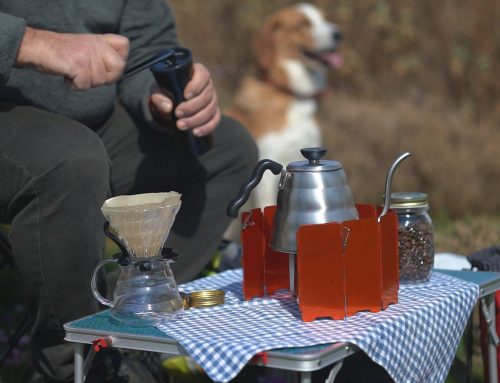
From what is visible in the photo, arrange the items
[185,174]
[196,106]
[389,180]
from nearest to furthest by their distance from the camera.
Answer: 1. [389,180]
2. [196,106]
3. [185,174]

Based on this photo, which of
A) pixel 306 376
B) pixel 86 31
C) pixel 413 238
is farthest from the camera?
pixel 86 31

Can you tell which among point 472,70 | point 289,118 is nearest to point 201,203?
point 289,118

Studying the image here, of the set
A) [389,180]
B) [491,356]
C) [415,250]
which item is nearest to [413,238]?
[415,250]

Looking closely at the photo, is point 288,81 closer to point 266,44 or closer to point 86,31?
point 266,44

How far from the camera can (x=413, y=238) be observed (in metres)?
2.56

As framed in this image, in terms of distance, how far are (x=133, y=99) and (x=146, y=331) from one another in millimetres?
1214

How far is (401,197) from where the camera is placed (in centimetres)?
258

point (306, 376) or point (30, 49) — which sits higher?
point (30, 49)

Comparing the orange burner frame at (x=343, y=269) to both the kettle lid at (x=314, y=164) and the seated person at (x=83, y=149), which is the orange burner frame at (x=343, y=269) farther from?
the seated person at (x=83, y=149)

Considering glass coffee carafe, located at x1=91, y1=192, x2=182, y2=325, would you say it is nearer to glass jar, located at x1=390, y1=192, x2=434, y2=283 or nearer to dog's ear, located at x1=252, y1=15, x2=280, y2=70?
glass jar, located at x1=390, y1=192, x2=434, y2=283

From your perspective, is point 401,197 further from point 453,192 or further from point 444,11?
point 444,11

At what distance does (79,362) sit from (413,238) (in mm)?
981

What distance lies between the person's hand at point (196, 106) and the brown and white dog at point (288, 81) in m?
3.17

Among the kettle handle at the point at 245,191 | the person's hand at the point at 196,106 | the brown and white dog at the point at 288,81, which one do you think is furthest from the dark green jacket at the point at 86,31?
the brown and white dog at the point at 288,81
